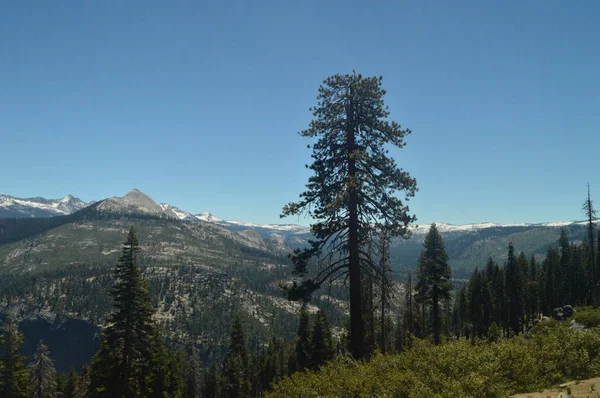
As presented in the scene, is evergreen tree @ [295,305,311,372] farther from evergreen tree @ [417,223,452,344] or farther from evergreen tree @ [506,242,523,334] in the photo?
evergreen tree @ [506,242,523,334]

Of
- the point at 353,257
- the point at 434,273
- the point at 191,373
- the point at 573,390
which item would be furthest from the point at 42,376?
the point at 573,390

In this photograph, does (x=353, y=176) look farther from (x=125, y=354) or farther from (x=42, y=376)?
(x=42, y=376)

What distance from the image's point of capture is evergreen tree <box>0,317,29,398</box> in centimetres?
3309

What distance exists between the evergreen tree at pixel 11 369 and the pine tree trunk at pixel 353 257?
33.9 meters

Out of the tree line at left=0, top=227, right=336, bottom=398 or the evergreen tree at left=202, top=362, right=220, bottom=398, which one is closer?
the tree line at left=0, top=227, right=336, bottom=398

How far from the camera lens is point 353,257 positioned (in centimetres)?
1683

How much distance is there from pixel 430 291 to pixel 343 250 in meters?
25.4

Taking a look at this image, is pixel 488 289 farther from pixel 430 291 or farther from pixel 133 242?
pixel 133 242

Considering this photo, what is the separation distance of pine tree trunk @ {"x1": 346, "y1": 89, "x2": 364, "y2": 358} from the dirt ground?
7515mm

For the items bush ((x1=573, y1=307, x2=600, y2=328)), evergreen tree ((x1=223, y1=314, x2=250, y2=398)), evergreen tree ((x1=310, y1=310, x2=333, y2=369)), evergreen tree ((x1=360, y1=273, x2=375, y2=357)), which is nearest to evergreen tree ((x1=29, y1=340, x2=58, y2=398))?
evergreen tree ((x1=223, y1=314, x2=250, y2=398))

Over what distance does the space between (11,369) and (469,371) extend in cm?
4013

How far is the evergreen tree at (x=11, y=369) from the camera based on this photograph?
109 feet

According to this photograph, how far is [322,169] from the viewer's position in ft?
57.3

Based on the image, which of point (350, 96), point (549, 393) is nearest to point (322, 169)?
point (350, 96)
